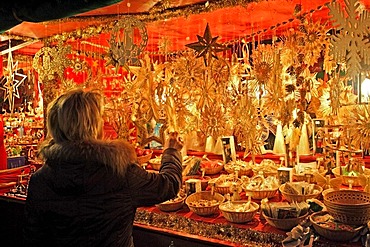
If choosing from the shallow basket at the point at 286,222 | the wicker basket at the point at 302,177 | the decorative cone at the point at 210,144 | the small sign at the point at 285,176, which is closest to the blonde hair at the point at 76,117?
the shallow basket at the point at 286,222

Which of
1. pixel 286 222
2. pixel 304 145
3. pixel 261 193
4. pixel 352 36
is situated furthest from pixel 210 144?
pixel 352 36

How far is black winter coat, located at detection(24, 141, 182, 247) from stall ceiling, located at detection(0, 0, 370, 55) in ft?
5.57

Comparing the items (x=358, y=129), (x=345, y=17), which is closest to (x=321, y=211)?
(x=358, y=129)

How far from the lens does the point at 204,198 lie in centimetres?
272

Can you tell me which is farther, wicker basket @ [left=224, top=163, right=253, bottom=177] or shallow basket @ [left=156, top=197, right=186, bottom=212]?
wicker basket @ [left=224, top=163, right=253, bottom=177]

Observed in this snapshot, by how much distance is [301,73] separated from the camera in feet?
8.91

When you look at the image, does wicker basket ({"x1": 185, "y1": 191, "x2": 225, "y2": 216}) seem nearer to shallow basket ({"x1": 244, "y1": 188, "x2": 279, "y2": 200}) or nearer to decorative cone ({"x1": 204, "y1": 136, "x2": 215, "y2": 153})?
shallow basket ({"x1": 244, "y1": 188, "x2": 279, "y2": 200})

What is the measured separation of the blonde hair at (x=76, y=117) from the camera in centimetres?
163

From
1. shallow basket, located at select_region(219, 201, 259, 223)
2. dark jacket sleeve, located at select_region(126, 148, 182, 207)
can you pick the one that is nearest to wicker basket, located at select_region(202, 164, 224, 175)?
shallow basket, located at select_region(219, 201, 259, 223)

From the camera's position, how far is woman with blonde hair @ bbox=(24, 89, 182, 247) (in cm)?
158

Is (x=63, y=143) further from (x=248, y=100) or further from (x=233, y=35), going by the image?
(x=233, y=35)

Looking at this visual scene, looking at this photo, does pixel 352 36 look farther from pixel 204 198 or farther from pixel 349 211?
pixel 204 198

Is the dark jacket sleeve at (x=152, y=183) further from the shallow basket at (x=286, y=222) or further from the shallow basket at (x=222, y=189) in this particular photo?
the shallow basket at (x=222, y=189)

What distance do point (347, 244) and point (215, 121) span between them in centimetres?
134
